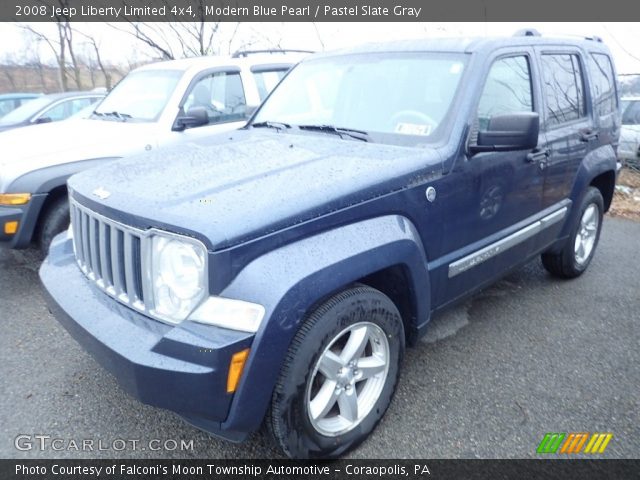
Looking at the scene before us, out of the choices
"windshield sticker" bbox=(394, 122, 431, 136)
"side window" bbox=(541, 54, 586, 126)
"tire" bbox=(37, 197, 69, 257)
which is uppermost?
"side window" bbox=(541, 54, 586, 126)

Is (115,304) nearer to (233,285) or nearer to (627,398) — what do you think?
(233,285)

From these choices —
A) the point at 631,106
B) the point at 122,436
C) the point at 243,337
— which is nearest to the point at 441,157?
the point at 243,337

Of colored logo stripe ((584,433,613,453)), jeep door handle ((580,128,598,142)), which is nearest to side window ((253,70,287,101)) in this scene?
jeep door handle ((580,128,598,142))

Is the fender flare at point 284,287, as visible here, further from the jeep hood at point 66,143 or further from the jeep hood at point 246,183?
the jeep hood at point 66,143

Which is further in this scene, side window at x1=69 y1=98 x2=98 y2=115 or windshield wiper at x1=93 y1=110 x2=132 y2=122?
side window at x1=69 y1=98 x2=98 y2=115

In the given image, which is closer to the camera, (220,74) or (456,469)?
(456,469)

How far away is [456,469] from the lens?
227 cm

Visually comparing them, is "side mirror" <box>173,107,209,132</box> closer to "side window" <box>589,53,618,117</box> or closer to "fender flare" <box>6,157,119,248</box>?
"fender flare" <box>6,157,119,248</box>

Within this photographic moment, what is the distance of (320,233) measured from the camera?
205 cm

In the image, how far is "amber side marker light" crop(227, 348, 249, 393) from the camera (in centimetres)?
178

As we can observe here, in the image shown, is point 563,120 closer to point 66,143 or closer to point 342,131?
point 342,131

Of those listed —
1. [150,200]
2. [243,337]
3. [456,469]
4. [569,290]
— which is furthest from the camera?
[569,290]

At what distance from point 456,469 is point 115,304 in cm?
171

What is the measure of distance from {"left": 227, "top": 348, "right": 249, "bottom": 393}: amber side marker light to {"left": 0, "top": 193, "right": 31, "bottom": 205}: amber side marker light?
298cm
